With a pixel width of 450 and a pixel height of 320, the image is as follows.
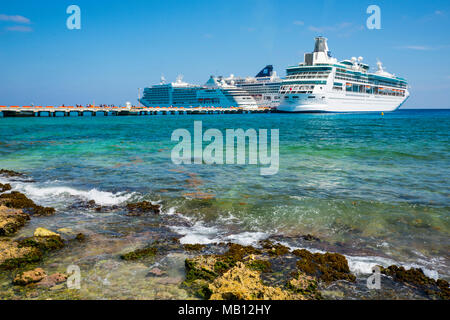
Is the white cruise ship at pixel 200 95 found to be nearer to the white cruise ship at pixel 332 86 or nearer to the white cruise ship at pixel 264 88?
the white cruise ship at pixel 264 88

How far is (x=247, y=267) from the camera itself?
5062 mm

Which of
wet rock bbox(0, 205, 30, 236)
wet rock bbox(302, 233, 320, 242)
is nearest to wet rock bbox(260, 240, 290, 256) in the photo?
wet rock bbox(302, 233, 320, 242)

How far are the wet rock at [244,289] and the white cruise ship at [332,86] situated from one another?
8193 centimetres

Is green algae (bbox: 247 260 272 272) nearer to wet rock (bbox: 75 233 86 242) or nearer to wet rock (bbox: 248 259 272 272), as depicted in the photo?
wet rock (bbox: 248 259 272 272)

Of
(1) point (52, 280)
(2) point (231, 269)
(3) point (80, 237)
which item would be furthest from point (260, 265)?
(3) point (80, 237)

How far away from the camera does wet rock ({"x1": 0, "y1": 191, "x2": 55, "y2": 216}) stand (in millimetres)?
7967

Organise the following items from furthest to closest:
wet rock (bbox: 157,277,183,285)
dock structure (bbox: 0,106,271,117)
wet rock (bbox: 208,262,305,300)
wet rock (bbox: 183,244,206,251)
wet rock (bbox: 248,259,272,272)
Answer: dock structure (bbox: 0,106,271,117) → wet rock (bbox: 183,244,206,251) → wet rock (bbox: 248,259,272,272) → wet rock (bbox: 157,277,183,285) → wet rock (bbox: 208,262,305,300)

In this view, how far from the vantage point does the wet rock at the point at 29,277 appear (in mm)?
4520

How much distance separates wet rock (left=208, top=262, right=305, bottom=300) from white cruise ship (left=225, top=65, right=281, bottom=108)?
11807cm

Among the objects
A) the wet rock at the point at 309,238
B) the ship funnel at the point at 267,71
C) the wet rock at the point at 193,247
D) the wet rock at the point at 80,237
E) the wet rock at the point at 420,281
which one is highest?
the ship funnel at the point at 267,71

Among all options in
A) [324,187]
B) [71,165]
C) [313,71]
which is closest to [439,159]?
[324,187]

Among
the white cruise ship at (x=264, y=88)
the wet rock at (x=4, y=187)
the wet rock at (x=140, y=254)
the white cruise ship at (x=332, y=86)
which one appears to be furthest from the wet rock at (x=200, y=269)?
the white cruise ship at (x=264, y=88)

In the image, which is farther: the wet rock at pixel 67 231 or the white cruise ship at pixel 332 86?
the white cruise ship at pixel 332 86
